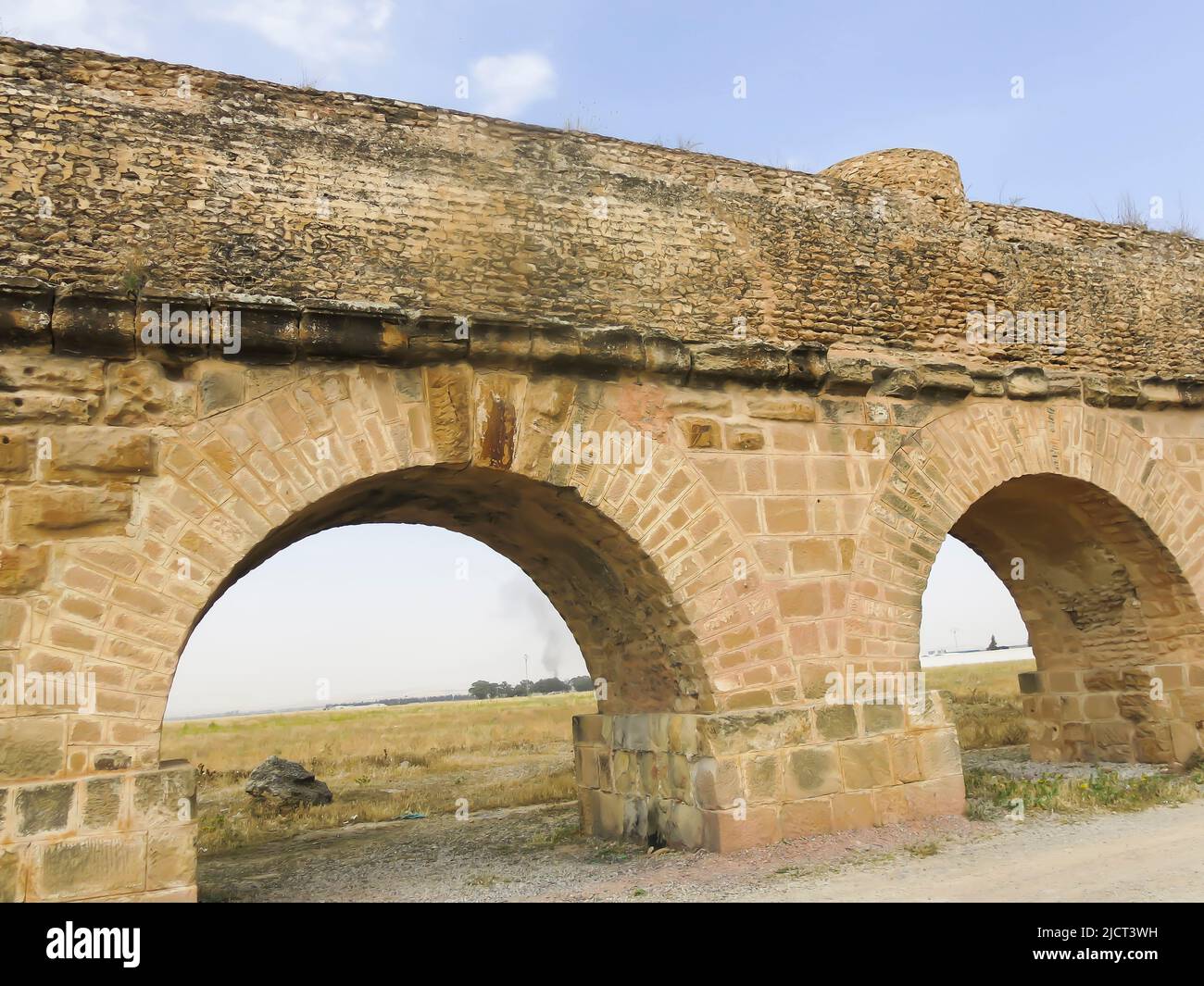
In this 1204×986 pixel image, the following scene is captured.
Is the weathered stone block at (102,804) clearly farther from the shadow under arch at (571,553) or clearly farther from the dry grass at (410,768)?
the dry grass at (410,768)

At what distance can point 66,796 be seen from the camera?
4484 mm

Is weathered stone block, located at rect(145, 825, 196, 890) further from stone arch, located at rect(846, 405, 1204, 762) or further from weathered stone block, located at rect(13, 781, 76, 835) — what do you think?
stone arch, located at rect(846, 405, 1204, 762)

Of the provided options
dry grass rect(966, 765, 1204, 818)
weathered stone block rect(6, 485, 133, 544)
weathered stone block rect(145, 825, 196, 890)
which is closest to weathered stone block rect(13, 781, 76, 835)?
weathered stone block rect(145, 825, 196, 890)

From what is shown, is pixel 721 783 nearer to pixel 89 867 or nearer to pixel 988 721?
pixel 89 867

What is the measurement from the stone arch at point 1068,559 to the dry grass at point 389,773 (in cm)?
510

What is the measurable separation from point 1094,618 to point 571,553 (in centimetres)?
507

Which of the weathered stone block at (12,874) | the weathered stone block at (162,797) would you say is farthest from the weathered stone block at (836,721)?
the weathered stone block at (12,874)

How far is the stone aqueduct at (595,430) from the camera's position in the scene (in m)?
4.79

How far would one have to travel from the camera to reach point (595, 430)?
5.99 m

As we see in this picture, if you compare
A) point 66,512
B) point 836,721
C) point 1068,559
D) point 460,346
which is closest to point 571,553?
point 460,346

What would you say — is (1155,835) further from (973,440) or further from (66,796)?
(66,796)

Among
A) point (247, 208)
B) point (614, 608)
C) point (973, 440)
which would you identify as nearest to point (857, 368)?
point (973, 440)

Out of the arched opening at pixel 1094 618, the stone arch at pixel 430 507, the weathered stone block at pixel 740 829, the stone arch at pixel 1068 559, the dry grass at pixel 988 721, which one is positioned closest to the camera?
the stone arch at pixel 430 507

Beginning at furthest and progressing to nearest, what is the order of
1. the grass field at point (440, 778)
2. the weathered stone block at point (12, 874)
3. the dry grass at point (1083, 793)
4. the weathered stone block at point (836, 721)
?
the grass field at point (440, 778), the dry grass at point (1083, 793), the weathered stone block at point (836, 721), the weathered stone block at point (12, 874)
